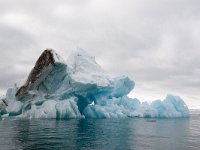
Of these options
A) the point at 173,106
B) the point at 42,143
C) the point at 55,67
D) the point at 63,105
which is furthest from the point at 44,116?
the point at 173,106

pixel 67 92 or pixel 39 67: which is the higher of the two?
pixel 39 67

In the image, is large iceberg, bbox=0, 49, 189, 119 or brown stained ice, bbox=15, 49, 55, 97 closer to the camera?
brown stained ice, bbox=15, 49, 55, 97

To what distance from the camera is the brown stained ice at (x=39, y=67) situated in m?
→ 46.0

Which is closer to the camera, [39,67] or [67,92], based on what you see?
[39,67]

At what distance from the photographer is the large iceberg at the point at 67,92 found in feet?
156

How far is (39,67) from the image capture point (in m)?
47.2

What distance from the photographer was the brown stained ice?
4603 cm

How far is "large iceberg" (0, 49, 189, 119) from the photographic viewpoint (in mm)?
47656

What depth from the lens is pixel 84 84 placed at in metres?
50.3

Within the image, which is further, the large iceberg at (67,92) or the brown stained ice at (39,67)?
the large iceberg at (67,92)

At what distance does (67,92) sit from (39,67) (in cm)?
708

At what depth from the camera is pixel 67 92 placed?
51.0 meters

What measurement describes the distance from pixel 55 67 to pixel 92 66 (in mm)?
11239

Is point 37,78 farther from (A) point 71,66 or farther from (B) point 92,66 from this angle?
(B) point 92,66
